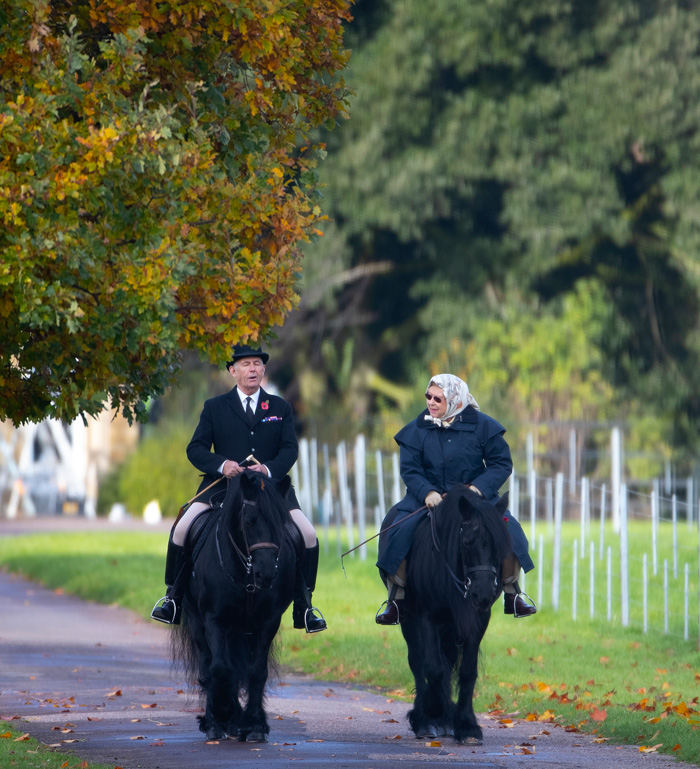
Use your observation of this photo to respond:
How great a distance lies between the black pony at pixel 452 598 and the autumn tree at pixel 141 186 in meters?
1.87

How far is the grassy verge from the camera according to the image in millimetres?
8688

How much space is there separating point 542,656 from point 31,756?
6.89 meters

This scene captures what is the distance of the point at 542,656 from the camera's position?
48.8 ft

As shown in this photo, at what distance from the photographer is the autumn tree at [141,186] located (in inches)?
361

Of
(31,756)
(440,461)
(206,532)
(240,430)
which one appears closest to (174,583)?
(206,532)

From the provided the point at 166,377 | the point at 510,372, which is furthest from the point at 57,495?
the point at 166,377

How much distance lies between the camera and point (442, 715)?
33.0ft

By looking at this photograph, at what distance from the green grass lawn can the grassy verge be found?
3.52 metres

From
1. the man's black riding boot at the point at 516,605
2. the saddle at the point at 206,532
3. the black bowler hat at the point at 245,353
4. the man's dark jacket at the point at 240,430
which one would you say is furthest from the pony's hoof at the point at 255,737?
the black bowler hat at the point at 245,353

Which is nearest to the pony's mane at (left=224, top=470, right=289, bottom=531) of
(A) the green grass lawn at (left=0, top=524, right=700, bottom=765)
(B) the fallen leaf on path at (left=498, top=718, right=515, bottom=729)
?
(B) the fallen leaf on path at (left=498, top=718, right=515, bottom=729)

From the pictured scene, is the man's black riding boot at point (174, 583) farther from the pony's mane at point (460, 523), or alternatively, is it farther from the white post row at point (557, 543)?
the white post row at point (557, 543)

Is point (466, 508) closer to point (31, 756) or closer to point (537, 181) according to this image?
point (31, 756)

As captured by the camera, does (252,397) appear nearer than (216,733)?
No

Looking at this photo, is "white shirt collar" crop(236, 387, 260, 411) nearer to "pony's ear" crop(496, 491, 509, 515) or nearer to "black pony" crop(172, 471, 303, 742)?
"black pony" crop(172, 471, 303, 742)
